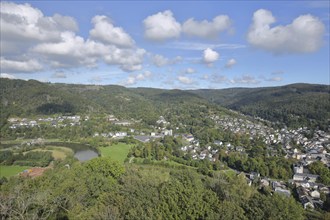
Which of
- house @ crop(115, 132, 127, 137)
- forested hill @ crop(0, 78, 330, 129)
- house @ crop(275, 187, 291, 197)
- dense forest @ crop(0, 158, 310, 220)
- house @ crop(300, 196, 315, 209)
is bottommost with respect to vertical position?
house @ crop(300, 196, 315, 209)

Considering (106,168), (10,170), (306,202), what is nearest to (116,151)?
(10,170)

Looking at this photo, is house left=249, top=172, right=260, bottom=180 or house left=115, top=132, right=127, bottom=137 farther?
house left=115, top=132, right=127, bottom=137

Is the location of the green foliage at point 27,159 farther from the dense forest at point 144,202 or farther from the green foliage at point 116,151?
the dense forest at point 144,202

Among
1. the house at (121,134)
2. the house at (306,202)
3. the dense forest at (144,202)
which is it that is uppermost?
the dense forest at (144,202)

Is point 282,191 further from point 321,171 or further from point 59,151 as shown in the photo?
point 59,151

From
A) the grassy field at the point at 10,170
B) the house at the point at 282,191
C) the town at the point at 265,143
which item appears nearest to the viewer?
the house at the point at 282,191

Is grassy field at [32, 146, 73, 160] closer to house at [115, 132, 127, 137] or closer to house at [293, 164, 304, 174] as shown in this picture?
house at [115, 132, 127, 137]

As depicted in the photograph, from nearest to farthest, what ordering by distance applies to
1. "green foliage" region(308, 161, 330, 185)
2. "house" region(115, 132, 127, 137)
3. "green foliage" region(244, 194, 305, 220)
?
"green foliage" region(244, 194, 305, 220), "green foliage" region(308, 161, 330, 185), "house" region(115, 132, 127, 137)

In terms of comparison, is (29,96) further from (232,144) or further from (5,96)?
(232,144)

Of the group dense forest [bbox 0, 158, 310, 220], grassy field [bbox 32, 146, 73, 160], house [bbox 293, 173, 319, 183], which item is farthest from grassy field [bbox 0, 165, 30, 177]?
house [bbox 293, 173, 319, 183]

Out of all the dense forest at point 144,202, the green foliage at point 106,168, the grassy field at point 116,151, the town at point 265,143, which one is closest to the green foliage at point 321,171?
the town at point 265,143
